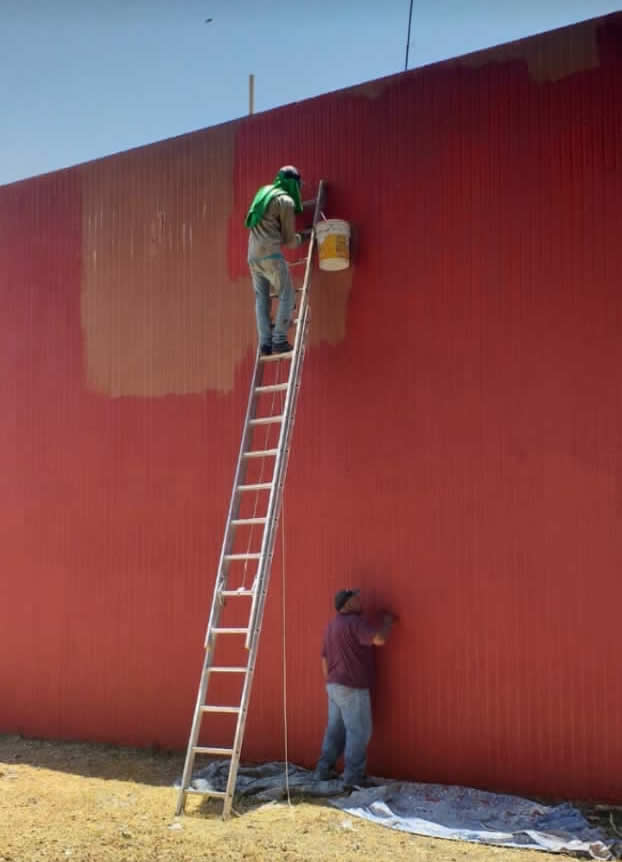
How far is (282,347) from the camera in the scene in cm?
729

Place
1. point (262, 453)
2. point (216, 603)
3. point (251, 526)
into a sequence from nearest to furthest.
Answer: point (216, 603)
point (262, 453)
point (251, 526)

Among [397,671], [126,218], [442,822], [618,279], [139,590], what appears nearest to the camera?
[442,822]

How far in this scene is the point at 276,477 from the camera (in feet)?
21.8

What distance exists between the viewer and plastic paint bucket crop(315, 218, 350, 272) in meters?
7.30

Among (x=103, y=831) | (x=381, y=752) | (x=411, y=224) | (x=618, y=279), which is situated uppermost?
(x=411, y=224)

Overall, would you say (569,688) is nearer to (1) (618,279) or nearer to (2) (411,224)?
(1) (618,279)

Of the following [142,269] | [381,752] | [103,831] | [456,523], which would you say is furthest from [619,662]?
[142,269]

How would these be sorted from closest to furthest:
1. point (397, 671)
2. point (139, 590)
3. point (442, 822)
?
point (442, 822) → point (397, 671) → point (139, 590)

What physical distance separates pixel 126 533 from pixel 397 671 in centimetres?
272

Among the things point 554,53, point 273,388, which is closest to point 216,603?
point 273,388

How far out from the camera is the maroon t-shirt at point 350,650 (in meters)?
6.72

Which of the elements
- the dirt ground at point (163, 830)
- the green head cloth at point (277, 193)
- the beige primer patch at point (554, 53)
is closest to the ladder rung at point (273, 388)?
the green head cloth at point (277, 193)

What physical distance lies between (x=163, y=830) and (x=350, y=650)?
5.45 feet

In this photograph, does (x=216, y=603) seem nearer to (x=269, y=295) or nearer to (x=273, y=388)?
(x=273, y=388)
